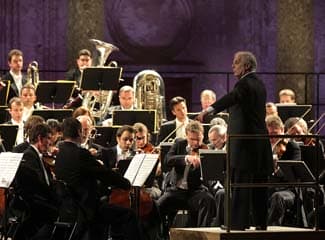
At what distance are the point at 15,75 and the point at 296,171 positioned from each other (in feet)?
13.8

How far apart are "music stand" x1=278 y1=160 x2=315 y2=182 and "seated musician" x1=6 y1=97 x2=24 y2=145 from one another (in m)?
3.06

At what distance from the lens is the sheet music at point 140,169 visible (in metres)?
9.08

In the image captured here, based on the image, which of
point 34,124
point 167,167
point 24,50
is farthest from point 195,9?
point 34,124

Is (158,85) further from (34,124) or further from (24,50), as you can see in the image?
(34,124)

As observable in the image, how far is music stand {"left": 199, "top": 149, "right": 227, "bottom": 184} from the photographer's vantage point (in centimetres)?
941

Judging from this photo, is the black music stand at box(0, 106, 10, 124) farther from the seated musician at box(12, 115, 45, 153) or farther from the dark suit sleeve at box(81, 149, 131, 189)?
the dark suit sleeve at box(81, 149, 131, 189)

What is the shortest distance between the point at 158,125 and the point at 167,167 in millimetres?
2262

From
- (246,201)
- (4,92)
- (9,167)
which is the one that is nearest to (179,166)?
(246,201)

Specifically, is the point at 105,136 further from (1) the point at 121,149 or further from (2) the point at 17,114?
(2) the point at 17,114

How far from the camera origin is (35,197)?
8.63 metres

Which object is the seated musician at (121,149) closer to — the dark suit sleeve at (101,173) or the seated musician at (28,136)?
the seated musician at (28,136)

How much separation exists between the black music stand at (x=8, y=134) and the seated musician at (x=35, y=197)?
1.49 m

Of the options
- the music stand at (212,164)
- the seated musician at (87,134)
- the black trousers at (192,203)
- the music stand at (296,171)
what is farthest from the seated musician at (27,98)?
Answer: the music stand at (296,171)

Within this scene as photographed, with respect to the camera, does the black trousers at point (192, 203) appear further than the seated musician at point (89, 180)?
Yes
